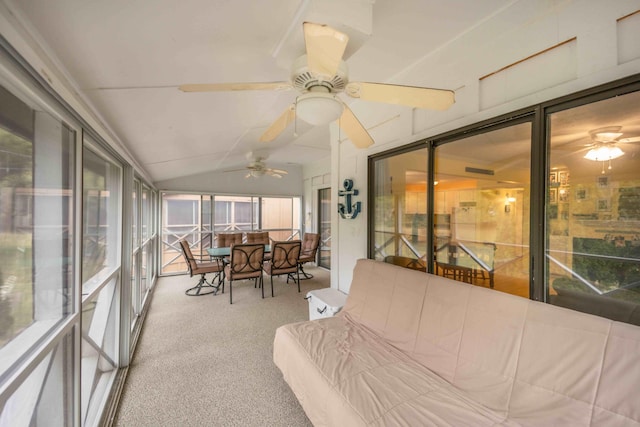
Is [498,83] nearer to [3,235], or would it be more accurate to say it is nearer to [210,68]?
[210,68]

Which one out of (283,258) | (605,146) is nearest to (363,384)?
(605,146)

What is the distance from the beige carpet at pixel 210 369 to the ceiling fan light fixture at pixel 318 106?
78.8 inches

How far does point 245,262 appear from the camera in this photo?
412cm

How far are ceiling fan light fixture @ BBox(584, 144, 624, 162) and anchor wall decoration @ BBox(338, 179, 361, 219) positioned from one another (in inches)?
74.3

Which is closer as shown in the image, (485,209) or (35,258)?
(35,258)

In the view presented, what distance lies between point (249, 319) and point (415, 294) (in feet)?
7.77

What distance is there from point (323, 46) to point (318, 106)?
1.12 feet

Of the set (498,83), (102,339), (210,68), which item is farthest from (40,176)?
(498,83)

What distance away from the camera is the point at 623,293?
124 cm

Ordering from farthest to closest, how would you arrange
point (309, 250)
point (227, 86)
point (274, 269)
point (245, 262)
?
point (309, 250)
point (274, 269)
point (245, 262)
point (227, 86)

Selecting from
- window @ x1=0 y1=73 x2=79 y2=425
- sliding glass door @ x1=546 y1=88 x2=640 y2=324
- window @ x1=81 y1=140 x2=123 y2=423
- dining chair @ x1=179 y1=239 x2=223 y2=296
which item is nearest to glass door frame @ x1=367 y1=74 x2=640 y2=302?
sliding glass door @ x1=546 y1=88 x2=640 y2=324

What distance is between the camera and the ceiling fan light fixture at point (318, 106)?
1.27 meters

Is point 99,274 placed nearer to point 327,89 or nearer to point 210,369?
point 210,369

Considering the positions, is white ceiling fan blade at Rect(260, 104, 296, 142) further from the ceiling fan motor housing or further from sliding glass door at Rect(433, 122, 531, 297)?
sliding glass door at Rect(433, 122, 531, 297)
